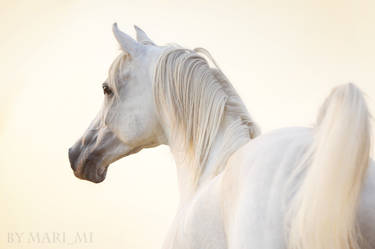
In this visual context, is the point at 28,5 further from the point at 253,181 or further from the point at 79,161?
the point at 253,181

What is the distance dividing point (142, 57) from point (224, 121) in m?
0.24

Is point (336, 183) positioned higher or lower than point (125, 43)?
lower

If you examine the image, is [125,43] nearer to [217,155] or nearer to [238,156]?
[217,155]

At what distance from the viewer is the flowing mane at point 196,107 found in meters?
1.07

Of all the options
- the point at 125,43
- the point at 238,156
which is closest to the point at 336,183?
the point at 238,156

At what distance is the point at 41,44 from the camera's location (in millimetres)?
4230

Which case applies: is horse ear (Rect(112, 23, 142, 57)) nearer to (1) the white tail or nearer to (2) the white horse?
(2) the white horse

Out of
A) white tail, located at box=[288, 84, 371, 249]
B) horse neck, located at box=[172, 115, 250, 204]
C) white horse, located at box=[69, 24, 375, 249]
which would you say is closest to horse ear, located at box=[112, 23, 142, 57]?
white horse, located at box=[69, 24, 375, 249]

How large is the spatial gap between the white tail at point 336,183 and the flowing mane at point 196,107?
36 centimetres

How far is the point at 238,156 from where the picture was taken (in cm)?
79

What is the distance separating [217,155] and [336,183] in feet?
1.30

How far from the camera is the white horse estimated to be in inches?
26.3

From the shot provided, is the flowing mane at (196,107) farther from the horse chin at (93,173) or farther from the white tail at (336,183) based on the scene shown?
the white tail at (336,183)

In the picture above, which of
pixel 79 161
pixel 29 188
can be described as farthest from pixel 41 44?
pixel 79 161
